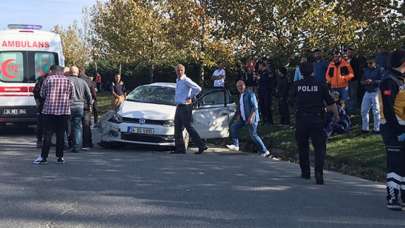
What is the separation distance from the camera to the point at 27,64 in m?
15.8

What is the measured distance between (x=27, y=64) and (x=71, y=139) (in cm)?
397

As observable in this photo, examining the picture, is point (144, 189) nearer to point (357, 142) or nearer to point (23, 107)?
point (357, 142)

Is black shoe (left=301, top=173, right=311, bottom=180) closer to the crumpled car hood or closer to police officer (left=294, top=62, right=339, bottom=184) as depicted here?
police officer (left=294, top=62, right=339, bottom=184)

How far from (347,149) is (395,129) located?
17.2 ft

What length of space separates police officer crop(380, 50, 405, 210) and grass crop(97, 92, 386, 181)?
290cm

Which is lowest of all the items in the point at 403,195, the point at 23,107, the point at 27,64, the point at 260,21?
the point at 403,195

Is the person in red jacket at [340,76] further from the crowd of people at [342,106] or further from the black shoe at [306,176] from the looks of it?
the black shoe at [306,176]

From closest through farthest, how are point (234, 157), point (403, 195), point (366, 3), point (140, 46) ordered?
point (403, 195)
point (234, 157)
point (366, 3)
point (140, 46)

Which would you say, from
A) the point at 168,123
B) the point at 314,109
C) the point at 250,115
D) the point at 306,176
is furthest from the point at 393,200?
the point at 168,123

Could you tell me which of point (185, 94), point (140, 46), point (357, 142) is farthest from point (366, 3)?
point (140, 46)

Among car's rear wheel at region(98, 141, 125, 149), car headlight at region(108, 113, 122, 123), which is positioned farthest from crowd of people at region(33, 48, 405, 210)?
car headlight at region(108, 113, 122, 123)

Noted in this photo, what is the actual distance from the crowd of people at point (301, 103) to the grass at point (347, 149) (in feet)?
1.09

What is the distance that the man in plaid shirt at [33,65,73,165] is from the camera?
34.5ft

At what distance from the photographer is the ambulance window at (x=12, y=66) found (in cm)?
1554
